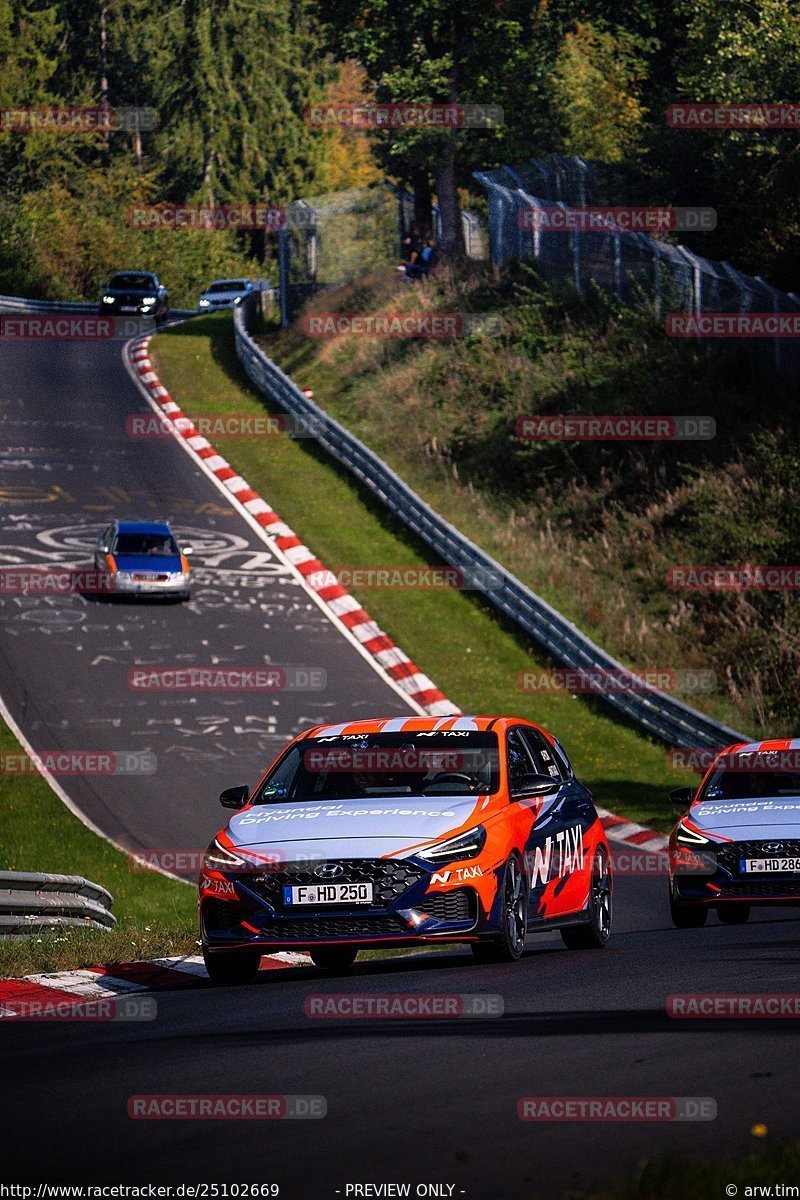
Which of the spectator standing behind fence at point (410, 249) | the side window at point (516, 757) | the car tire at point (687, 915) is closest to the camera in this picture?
the side window at point (516, 757)

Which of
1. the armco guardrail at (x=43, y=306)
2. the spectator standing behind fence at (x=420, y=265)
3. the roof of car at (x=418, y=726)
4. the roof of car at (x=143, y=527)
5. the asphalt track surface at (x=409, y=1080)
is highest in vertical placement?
the asphalt track surface at (x=409, y=1080)

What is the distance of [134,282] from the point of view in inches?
2215

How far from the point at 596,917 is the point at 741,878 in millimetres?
1984

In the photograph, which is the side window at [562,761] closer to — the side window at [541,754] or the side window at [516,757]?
the side window at [541,754]

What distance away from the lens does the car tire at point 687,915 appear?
14.2 m

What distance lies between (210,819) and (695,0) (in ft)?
105

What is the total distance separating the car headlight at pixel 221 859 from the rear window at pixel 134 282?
47093 millimetres

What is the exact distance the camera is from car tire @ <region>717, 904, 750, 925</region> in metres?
14.9

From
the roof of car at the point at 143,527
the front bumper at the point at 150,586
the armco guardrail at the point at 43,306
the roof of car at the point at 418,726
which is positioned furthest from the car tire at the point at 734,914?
the armco guardrail at the point at 43,306

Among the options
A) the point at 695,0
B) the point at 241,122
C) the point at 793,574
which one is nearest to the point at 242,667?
the point at 793,574

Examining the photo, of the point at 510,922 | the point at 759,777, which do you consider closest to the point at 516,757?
the point at 510,922

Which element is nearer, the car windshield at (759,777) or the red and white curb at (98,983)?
the red and white curb at (98,983)

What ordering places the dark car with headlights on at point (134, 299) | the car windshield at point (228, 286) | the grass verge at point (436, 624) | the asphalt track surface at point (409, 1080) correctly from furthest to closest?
the car windshield at point (228, 286) < the dark car with headlights on at point (134, 299) < the grass verge at point (436, 624) < the asphalt track surface at point (409, 1080)

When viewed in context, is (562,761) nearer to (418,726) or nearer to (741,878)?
(418,726)
